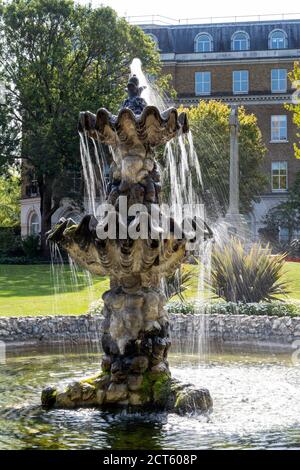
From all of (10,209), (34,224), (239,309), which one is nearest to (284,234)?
(34,224)

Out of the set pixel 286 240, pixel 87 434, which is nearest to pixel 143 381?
pixel 87 434

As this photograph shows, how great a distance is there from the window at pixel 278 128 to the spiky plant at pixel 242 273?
3940 cm

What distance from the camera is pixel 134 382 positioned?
7648mm

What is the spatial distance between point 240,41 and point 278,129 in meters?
6.94

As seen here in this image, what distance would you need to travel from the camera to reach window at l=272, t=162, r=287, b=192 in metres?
54.0

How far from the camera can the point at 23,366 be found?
10586 mm

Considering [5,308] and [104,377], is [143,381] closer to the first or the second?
[104,377]

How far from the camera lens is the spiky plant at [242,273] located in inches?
627

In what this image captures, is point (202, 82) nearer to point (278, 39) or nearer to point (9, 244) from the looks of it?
point (278, 39)

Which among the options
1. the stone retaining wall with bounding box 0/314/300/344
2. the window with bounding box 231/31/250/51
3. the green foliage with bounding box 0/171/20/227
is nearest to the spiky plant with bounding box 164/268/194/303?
the stone retaining wall with bounding box 0/314/300/344

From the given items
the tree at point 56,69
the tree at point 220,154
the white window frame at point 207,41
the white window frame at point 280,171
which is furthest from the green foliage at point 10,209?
the tree at point 220,154

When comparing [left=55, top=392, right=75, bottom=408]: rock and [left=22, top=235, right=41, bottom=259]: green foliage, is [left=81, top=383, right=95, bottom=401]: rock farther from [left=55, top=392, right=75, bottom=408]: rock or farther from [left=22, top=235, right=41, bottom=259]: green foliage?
[left=22, top=235, right=41, bottom=259]: green foliage

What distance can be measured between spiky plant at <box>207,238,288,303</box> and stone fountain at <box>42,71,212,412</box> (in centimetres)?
789
